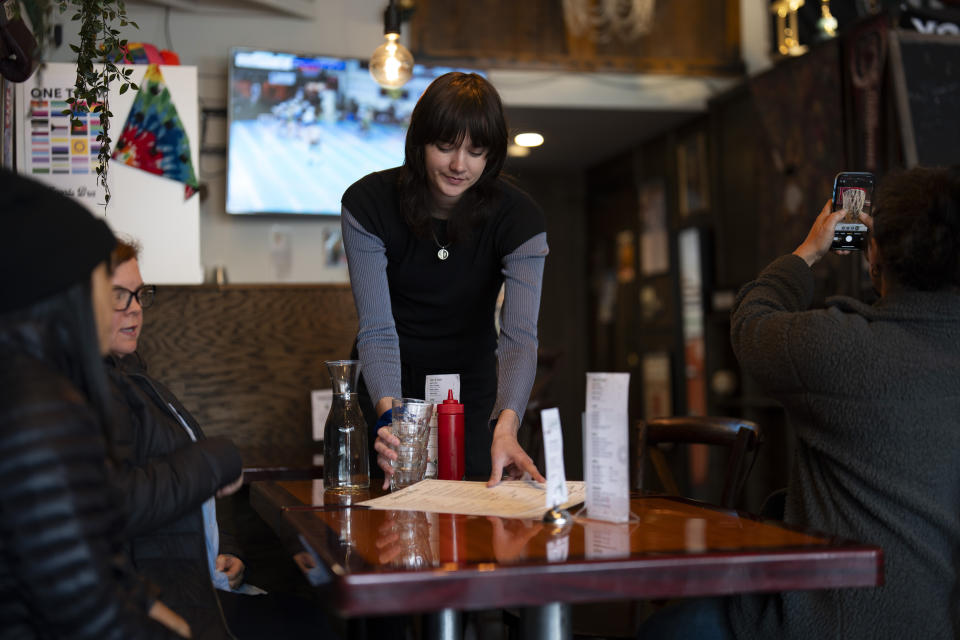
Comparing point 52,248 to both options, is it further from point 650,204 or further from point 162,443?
point 650,204

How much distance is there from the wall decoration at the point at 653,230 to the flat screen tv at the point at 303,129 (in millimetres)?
2473

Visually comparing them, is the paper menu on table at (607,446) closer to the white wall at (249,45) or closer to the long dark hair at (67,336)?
the long dark hair at (67,336)

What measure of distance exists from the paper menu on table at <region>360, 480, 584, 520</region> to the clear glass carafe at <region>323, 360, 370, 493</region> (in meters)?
0.15

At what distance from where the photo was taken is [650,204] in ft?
21.3

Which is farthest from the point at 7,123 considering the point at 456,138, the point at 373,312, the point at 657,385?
the point at 657,385

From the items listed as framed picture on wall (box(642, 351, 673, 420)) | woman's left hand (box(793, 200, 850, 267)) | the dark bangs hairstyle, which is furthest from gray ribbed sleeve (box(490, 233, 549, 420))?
framed picture on wall (box(642, 351, 673, 420))

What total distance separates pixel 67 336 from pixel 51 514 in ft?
0.70

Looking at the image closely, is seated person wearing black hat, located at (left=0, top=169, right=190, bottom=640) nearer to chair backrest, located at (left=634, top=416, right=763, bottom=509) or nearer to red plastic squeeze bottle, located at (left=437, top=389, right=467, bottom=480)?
red plastic squeeze bottle, located at (left=437, top=389, right=467, bottom=480)

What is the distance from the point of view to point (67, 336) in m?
1.05

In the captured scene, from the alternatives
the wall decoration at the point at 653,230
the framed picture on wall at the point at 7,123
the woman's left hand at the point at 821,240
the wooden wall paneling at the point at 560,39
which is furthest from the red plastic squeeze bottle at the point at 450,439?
the wall decoration at the point at 653,230

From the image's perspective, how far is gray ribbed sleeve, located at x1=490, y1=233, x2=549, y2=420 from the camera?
1.97 metres

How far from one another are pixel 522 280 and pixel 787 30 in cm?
389

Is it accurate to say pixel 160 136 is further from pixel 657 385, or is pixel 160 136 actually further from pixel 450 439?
pixel 657 385

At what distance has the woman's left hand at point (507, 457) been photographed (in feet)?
5.48
